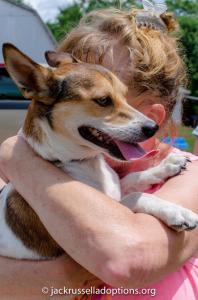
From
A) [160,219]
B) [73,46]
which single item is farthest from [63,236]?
[73,46]

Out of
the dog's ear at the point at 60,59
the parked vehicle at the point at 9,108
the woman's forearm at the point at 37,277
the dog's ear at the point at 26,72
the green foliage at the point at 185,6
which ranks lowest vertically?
→ the green foliage at the point at 185,6

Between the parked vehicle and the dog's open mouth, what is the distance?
190 inches

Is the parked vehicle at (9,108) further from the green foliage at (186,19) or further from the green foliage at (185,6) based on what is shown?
the green foliage at (185,6)

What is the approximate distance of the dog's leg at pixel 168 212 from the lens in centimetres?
217

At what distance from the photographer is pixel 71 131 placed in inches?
99.6

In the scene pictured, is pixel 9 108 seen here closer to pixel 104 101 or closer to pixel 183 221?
pixel 104 101

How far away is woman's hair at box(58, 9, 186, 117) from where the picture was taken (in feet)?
9.04

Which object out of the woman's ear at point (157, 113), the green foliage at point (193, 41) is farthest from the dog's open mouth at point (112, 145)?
the green foliage at point (193, 41)

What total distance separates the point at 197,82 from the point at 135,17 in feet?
82.9

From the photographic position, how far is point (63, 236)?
2.13 m

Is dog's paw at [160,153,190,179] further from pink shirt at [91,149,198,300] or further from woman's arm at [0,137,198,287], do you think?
pink shirt at [91,149,198,300]

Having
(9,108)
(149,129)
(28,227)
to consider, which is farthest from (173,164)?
(9,108)

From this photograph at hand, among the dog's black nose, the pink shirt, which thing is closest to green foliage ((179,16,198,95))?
the dog's black nose

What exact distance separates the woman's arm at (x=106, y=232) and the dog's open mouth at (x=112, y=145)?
0.23 meters
